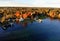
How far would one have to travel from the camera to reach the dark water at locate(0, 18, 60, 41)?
1.49m

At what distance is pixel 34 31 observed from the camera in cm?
151

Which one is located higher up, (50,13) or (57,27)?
(50,13)

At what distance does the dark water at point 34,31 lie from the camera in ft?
4.88

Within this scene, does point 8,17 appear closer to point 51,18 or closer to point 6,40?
point 6,40

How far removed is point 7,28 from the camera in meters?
1.49

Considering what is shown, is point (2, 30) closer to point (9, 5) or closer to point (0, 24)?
point (0, 24)

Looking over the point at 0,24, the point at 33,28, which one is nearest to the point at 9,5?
the point at 0,24

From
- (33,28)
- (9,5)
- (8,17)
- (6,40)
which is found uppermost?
(9,5)

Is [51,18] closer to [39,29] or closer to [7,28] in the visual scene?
[39,29]

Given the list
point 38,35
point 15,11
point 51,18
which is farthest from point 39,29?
point 15,11

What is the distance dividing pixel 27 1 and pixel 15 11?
0.52ft

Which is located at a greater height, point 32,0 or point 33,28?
point 32,0

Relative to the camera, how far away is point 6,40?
4.83ft

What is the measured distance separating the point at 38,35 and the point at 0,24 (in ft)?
1.27
